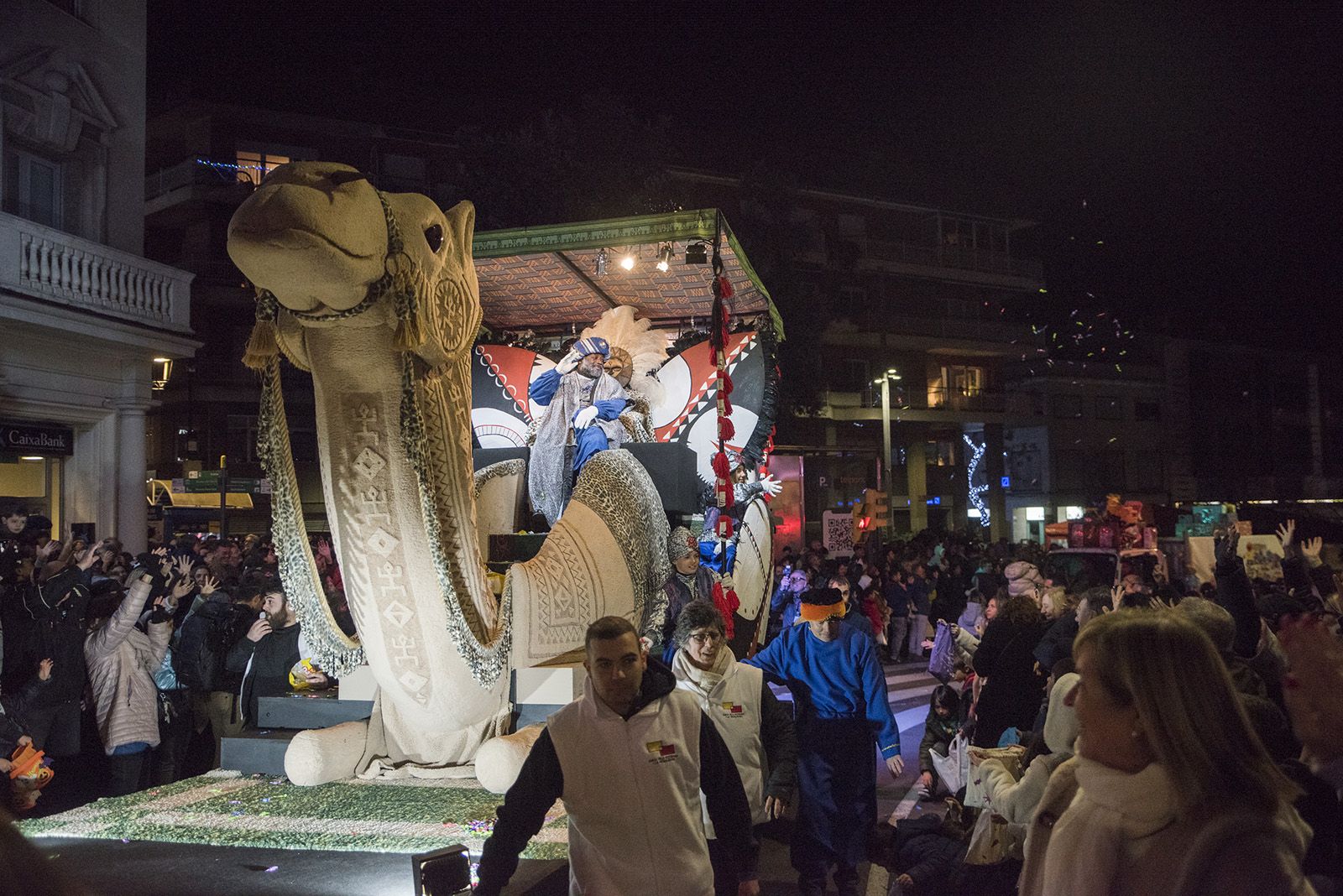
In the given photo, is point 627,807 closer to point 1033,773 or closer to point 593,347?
point 1033,773

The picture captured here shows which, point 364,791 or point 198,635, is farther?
point 198,635

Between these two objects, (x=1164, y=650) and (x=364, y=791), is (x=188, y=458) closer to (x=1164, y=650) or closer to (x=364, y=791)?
(x=364, y=791)

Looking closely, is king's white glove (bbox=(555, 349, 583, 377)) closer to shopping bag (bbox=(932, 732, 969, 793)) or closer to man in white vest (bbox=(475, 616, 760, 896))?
shopping bag (bbox=(932, 732, 969, 793))

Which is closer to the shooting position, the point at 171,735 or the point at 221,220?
the point at 171,735

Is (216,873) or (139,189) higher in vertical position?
(139,189)

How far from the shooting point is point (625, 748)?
3018 millimetres

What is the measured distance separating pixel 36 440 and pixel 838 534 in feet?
33.7

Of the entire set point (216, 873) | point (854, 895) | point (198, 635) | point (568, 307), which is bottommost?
point (854, 895)

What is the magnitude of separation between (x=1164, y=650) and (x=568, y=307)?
8.60 meters

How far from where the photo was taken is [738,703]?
15.2 feet

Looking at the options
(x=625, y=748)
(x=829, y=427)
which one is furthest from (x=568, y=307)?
(x=829, y=427)

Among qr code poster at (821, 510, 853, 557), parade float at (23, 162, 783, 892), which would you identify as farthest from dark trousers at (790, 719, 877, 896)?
qr code poster at (821, 510, 853, 557)

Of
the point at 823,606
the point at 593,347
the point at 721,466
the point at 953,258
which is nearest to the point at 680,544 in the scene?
the point at 721,466

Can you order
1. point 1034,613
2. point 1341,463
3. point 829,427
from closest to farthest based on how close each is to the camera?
point 1034,613
point 829,427
point 1341,463
